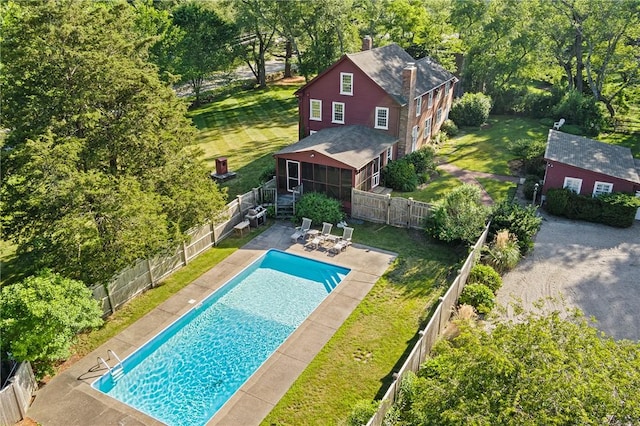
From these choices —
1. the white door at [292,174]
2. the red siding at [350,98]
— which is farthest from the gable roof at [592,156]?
the white door at [292,174]

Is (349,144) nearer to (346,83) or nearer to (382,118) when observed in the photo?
(382,118)

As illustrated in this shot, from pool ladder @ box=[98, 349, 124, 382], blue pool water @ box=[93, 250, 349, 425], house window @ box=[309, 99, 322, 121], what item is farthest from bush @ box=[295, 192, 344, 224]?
pool ladder @ box=[98, 349, 124, 382]

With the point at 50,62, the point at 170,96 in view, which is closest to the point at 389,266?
the point at 170,96

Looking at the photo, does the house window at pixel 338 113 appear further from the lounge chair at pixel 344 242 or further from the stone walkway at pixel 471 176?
the lounge chair at pixel 344 242

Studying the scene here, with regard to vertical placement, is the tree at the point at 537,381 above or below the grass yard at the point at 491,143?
above

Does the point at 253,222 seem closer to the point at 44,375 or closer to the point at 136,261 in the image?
the point at 136,261

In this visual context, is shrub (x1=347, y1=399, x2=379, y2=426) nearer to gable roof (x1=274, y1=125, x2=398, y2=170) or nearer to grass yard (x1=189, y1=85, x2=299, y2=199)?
gable roof (x1=274, y1=125, x2=398, y2=170)
